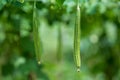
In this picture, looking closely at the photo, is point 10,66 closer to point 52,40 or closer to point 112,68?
point 112,68

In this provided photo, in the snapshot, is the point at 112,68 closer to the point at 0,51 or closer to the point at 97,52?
the point at 97,52

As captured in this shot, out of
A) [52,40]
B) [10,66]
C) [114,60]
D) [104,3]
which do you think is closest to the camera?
[104,3]

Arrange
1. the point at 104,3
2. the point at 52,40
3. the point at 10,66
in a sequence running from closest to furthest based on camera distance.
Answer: the point at 104,3, the point at 10,66, the point at 52,40

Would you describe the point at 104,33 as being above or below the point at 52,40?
above

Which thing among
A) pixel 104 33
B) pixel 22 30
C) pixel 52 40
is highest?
pixel 22 30

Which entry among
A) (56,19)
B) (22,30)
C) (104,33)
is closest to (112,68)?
(104,33)

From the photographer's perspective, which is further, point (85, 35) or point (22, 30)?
point (85, 35)
